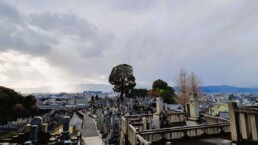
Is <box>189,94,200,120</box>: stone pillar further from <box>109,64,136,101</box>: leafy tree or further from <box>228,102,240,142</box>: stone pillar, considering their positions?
<box>109,64,136,101</box>: leafy tree

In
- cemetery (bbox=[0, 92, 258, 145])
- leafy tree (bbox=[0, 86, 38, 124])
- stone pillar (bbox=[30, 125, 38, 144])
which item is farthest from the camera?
leafy tree (bbox=[0, 86, 38, 124])

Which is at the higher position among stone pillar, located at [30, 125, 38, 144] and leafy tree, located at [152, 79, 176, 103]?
leafy tree, located at [152, 79, 176, 103]

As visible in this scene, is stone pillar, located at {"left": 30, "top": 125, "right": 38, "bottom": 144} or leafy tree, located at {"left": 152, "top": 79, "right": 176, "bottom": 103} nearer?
stone pillar, located at {"left": 30, "top": 125, "right": 38, "bottom": 144}

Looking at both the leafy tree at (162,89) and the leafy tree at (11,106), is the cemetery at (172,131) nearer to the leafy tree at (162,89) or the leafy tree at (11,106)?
the leafy tree at (162,89)

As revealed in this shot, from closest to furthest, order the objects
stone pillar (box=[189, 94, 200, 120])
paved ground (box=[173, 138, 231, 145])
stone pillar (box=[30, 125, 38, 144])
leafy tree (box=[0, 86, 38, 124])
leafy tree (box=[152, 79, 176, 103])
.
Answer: stone pillar (box=[30, 125, 38, 144]), paved ground (box=[173, 138, 231, 145]), stone pillar (box=[189, 94, 200, 120]), leafy tree (box=[0, 86, 38, 124]), leafy tree (box=[152, 79, 176, 103])

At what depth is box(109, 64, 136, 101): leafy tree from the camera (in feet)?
238

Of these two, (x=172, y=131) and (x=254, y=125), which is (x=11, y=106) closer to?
(x=172, y=131)

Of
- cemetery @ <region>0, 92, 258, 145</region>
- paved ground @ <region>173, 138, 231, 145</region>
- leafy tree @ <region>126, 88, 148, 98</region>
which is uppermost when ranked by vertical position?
leafy tree @ <region>126, 88, 148, 98</region>

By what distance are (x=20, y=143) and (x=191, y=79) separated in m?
48.6

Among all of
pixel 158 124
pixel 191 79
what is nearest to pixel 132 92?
pixel 191 79

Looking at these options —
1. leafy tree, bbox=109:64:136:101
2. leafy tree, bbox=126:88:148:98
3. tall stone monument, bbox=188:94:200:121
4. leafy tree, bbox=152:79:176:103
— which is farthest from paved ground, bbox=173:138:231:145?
leafy tree, bbox=109:64:136:101

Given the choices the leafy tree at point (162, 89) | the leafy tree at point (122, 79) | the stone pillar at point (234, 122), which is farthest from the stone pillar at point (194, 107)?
the leafy tree at point (122, 79)

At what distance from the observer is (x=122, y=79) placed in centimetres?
7262

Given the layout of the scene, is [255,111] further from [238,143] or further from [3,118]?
[3,118]
